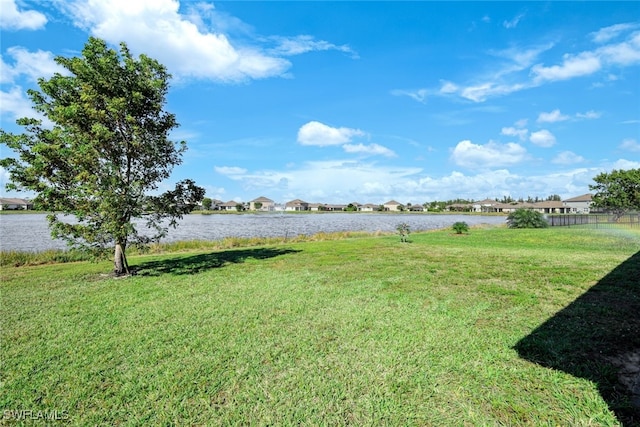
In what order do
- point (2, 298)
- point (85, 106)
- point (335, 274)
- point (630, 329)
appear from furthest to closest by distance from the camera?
point (335, 274) → point (85, 106) → point (2, 298) → point (630, 329)

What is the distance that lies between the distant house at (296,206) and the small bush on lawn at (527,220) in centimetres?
12896

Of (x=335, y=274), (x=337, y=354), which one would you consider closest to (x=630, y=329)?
(x=337, y=354)

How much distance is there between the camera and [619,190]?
5075cm

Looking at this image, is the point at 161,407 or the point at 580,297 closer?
the point at 161,407

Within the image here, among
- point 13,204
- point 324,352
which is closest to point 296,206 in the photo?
point 13,204

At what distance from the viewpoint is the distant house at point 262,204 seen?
15188 cm

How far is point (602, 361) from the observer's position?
4043 mm

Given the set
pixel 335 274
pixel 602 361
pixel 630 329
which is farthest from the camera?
pixel 335 274

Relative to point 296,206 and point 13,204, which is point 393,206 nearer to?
point 296,206

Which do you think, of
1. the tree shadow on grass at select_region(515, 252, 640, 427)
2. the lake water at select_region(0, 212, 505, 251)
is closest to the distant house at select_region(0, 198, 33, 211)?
the lake water at select_region(0, 212, 505, 251)

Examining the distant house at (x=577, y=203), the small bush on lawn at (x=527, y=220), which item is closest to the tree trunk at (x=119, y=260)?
the small bush on lawn at (x=527, y=220)

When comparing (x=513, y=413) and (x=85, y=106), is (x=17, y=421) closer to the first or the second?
(x=513, y=413)

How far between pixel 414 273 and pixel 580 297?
403 centimetres

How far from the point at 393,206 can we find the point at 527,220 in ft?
454
